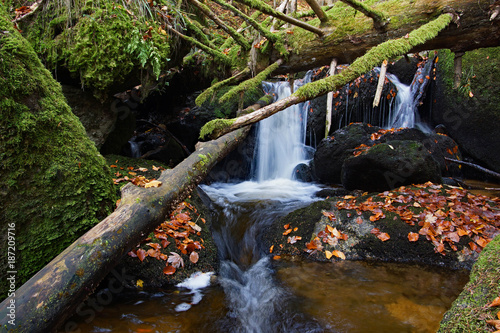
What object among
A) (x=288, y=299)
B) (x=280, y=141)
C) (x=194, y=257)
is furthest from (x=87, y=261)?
(x=280, y=141)

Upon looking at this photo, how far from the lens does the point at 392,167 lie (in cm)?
607

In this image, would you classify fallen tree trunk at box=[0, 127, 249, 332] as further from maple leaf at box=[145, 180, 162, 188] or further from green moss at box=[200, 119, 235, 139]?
green moss at box=[200, 119, 235, 139]

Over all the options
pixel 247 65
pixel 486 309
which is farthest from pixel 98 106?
pixel 486 309

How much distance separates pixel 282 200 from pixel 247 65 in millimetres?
3624

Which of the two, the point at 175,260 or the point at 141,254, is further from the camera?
the point at 175,260

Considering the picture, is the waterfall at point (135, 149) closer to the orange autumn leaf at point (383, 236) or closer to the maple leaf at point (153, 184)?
the maple leaf at point (153, 184)

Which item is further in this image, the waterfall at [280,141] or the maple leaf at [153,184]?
the waterfall at [280,141]

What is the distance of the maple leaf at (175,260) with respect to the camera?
147 inches

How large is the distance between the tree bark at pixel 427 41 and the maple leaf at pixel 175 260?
3.52m

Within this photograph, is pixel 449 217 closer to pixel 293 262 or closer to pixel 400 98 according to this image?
pixel 293 262

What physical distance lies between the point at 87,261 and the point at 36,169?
112 cm

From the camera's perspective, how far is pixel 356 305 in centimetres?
331

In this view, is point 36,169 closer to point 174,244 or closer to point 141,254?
point 141,254

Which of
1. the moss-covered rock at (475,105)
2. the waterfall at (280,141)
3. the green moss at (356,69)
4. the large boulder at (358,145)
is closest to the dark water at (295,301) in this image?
the green moss at (356,69)
